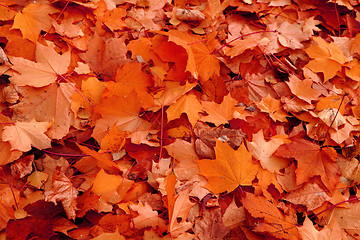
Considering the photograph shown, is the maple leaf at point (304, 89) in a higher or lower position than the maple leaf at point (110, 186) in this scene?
higher

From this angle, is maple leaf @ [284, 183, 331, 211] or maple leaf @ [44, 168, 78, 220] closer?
maple leaf @ [44, 168, 78, 220]

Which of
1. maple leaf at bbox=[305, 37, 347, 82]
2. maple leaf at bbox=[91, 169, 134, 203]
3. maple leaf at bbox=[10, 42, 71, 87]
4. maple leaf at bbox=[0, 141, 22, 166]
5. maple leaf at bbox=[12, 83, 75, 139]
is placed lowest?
maple leaf at bbox=[91, 169, 134, 203]

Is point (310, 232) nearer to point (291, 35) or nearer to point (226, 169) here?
point (226, 169)

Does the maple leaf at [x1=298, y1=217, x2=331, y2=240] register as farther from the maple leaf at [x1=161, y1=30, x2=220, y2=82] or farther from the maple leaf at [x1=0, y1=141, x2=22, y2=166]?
the maple leaf at [x1=0, y1=141, x2=22, y2=166]

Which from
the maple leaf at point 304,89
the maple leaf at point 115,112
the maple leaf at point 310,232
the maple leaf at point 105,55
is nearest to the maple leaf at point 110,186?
the maple leaf at point 115,112

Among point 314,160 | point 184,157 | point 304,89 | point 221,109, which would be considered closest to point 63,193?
point 184,157

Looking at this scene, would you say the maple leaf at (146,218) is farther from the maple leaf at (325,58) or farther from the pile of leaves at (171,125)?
the maple leaf at (325,58)

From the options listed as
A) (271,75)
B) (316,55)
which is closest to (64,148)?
(271,75)

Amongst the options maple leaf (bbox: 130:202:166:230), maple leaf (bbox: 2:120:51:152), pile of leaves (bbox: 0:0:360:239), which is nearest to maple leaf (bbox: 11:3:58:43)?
pile of leaves (bbox: 0:0:360:239)
